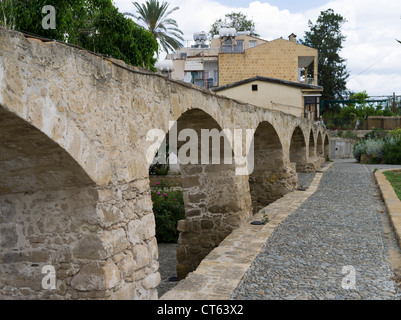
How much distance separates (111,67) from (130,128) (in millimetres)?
625

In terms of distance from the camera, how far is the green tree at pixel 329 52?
122 ft

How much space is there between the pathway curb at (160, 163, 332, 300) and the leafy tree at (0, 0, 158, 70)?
21.1 feet

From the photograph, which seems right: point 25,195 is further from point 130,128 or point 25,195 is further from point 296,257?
point 296,257

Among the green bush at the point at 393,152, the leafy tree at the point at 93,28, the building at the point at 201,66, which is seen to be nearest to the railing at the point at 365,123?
the building at the point at 201,66

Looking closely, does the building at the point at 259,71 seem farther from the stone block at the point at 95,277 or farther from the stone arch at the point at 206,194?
the stone block at the point at 95,277

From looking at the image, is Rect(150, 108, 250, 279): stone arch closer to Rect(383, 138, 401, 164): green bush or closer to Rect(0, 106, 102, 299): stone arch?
Rect(0, 106, 102, 299): stone arch

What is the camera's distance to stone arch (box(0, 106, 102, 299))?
130 inches

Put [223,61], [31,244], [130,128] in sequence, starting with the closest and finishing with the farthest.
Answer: [31,244] < [130,128] < [223,61]

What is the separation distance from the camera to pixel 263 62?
23.7m

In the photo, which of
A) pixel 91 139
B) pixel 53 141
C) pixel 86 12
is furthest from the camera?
pixel 86 12

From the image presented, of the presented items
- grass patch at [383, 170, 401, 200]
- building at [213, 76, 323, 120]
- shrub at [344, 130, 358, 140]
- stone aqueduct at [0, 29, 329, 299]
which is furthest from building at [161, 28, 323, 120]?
stone aqueduct at [0, 29, 329, 299]

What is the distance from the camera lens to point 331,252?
518 centimetres

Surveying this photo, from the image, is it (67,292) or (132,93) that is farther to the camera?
(132,93)
